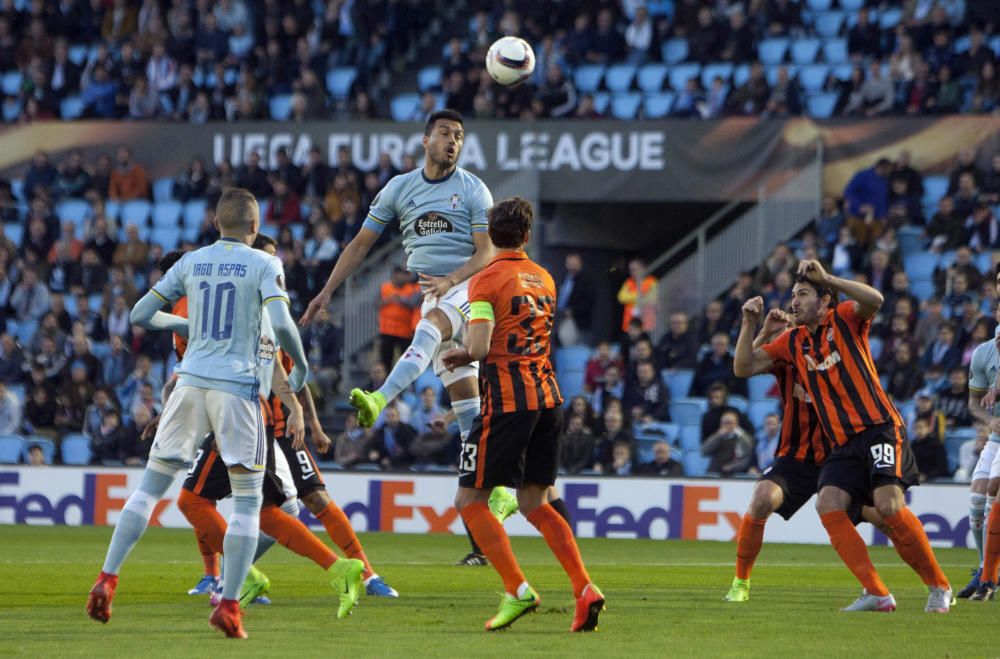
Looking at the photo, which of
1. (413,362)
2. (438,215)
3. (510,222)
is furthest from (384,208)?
(510,222)

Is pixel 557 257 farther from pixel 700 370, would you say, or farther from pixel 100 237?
pixel 100 237

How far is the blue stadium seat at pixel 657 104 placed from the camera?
76.4ft

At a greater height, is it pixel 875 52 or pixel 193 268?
pixel 875 52

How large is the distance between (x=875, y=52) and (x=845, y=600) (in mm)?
14237

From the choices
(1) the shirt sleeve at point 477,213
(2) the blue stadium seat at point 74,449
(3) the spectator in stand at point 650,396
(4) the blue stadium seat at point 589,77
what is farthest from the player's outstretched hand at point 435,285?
(4) the blue stadium seat at point 589,77

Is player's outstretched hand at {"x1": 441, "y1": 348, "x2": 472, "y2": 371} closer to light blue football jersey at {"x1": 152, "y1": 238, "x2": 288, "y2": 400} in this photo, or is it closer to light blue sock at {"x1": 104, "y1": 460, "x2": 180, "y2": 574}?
light blue football jersey at {"x1": 152, "y1": 238, "x2": 288, "y2": 400}

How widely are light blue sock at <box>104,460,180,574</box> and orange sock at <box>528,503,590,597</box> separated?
175 cm

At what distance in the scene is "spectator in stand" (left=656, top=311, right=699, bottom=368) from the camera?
2012 centimetres

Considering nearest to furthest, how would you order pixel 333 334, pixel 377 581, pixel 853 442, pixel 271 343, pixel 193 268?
pixel 193 268
pixel 271 343
pixel 853 442
pixel 377 581
pixel 333 334

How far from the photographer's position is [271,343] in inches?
330

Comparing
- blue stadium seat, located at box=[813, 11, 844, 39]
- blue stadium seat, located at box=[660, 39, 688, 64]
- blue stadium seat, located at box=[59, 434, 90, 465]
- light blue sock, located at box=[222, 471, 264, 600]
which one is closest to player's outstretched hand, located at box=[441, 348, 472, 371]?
light blue sock, located at box=[222, 471, 264, 600]

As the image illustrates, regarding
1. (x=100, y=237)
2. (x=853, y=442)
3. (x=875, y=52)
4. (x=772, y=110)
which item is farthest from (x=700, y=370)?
(x=853, y=442)

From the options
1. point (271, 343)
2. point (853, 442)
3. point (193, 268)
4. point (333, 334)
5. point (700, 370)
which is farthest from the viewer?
point (333, 334)

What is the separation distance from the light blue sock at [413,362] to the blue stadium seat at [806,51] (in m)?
15.1
